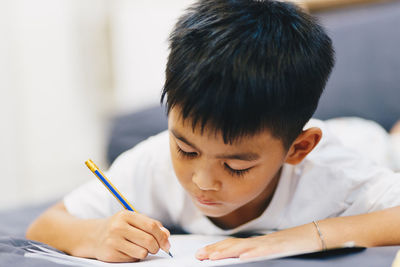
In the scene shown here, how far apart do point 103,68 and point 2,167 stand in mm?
716

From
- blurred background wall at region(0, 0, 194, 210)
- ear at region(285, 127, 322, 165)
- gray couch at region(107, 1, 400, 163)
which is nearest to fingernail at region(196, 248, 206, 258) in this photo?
ear at region(285, 127, 322, 165)

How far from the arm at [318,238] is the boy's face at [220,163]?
0.07 m

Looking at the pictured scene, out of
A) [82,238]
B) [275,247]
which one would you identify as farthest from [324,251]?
[82,238]

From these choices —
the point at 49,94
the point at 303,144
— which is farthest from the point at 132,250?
the point at 49,94

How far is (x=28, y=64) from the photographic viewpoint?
2.08 meters

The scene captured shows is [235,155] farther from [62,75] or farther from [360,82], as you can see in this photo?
[62,75]

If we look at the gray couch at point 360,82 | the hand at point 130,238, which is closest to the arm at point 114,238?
the hand at point 130,238

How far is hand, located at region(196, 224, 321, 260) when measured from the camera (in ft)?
2.04

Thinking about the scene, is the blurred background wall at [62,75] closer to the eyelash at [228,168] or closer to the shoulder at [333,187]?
the shoulder at [333,187]

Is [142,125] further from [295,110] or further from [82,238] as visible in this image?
[295,110]

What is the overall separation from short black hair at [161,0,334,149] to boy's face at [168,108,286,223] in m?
0.02

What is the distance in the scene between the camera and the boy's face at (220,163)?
0.63m

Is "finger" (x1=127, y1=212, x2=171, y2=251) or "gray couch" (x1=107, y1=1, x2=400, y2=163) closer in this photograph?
"finger" (x1=127, y1=212, x2=171, y2=251)

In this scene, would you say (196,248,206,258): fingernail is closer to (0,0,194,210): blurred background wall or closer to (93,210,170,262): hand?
(93,210,170,262): hand
